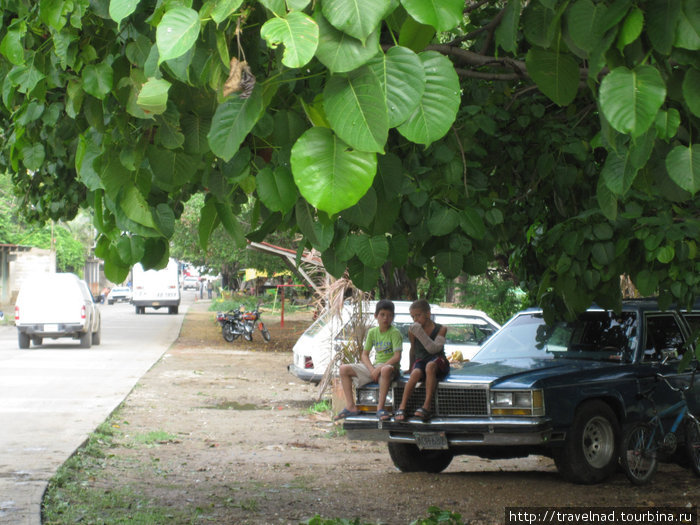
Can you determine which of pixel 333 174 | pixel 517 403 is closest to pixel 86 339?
pixel 517 403

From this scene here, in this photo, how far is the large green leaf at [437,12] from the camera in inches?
86.4

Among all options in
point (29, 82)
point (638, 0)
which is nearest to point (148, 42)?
point (29, 82)

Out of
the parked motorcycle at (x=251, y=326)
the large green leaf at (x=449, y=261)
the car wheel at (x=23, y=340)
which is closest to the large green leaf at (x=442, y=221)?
the large green leaf at (x=449, y=261)

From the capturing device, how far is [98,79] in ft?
11.2

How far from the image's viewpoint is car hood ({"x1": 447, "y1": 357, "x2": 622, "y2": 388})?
319 inches

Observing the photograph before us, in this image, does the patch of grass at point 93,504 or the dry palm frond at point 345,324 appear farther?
the dry palm frond at point 345,324

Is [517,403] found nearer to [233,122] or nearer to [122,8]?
[233,122]

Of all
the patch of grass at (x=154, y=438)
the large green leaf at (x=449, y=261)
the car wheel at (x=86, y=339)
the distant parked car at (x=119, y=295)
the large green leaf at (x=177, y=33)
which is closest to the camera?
the large green leaf at (x=177, y=33)

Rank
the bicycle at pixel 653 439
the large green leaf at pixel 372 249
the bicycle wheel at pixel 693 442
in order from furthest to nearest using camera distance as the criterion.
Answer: the bicycle wheel at pixel 693 442 → the bicycle at pixel 653 439 → the large green leaf at pixel 372 249

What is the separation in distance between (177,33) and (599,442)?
23.0 feet

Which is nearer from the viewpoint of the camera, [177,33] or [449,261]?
[177,33]

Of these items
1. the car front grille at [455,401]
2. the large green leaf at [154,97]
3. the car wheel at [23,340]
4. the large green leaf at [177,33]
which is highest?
the large green leaf at [177,33]

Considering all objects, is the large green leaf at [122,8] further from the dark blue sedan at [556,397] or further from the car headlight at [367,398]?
the car headlight at [367,398]

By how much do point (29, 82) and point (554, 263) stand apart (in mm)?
3791
